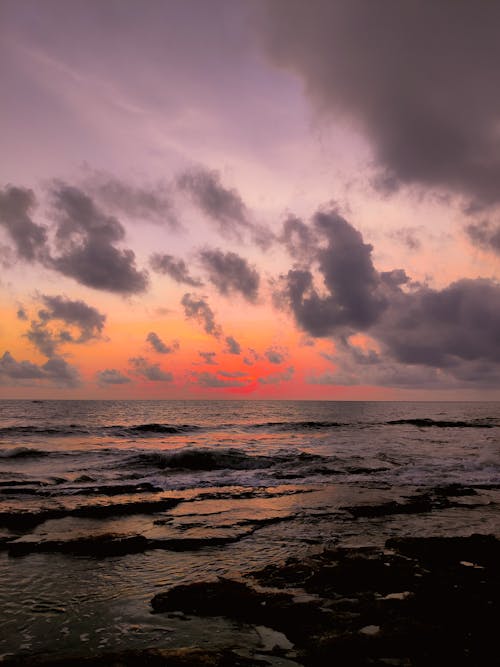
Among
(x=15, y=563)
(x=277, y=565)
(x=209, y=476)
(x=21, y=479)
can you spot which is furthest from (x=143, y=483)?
(x=277, y=565)

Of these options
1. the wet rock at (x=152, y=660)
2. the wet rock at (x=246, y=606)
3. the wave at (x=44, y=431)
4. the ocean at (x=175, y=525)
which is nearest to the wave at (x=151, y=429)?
the wave at (x=44, y=431)

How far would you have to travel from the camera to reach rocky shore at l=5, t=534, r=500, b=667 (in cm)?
460

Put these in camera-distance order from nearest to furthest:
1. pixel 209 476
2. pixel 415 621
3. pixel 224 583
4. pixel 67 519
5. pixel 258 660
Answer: pixel 258 660
pixel 415 621
pixel 224 583
pixel 67 519
pixel 209 476

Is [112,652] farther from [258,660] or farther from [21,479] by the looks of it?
[21,479]

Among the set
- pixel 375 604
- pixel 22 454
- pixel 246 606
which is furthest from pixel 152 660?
pixel 22 454

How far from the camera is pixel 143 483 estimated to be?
53.7 ft

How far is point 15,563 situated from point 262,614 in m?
4.86

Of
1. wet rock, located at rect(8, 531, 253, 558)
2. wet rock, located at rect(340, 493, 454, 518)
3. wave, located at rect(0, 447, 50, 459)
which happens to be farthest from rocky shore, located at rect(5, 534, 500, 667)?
wave, located at rect(0, 447, 50, 459)

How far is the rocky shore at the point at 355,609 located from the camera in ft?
15.1

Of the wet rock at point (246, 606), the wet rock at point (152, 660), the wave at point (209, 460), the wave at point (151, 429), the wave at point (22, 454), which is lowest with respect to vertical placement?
the wave at point (151, 429)

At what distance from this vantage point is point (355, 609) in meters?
5.79

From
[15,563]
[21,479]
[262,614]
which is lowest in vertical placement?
[21,479]

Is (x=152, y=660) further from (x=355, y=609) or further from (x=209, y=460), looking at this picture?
(x=209, y=460)

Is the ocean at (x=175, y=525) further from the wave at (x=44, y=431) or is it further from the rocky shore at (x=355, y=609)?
the wave at (x=44, y=431)
